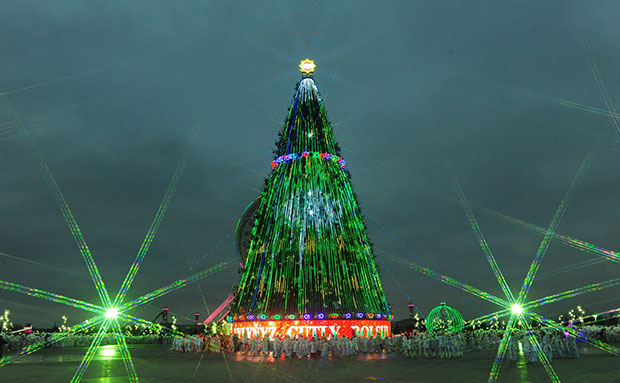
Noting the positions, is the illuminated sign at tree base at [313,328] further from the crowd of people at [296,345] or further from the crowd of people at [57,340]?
the crowd of people at [57,340]

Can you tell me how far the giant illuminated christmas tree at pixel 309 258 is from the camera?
2308cm

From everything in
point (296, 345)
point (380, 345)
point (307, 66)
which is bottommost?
point (380, 345)

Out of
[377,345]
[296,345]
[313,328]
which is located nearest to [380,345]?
[377,345]

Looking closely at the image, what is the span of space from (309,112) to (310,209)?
731 cm

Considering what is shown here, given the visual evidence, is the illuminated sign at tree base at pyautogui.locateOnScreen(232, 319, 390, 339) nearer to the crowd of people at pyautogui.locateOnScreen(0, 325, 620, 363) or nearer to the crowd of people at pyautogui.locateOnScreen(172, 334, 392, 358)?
the crowd of people at pyautogui.locateOnScreen(172, 334, 392, 358)

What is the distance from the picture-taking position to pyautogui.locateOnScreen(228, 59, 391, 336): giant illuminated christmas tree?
2308cm

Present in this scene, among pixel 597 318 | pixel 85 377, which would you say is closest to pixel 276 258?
pixel 85 377

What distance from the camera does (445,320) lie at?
29.3m

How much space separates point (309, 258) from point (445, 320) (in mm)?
12991

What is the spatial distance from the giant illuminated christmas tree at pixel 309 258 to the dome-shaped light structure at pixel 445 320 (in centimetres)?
534

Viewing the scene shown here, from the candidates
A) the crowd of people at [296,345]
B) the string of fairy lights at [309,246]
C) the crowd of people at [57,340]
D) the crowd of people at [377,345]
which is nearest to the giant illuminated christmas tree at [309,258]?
the string of fairy lights at [309,246]

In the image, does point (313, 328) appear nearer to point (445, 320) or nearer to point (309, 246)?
point (309, 246)

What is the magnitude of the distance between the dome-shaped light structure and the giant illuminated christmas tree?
5343 mm

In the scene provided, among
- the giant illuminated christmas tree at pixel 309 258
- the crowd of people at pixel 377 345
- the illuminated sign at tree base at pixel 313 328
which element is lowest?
the crowd of people at pixel 377 345
